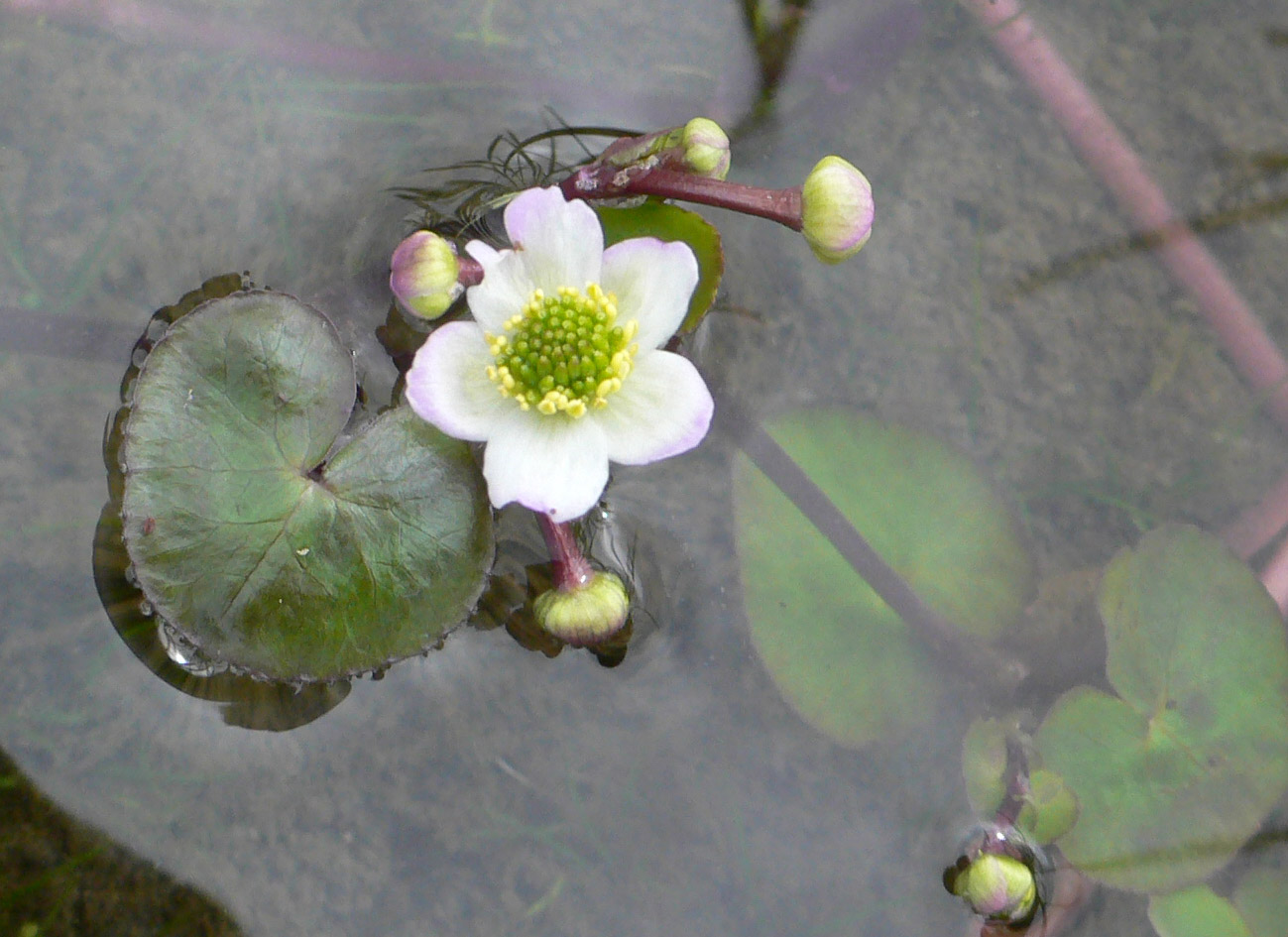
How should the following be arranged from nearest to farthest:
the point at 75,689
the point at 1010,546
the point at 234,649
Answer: the point at 234,649, the point at 75,689, the point at 1010,546

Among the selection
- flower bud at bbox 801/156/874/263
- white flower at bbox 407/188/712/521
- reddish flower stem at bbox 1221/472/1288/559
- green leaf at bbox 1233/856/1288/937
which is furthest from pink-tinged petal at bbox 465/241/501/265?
green leaf at bbox 1233/856/1288/937

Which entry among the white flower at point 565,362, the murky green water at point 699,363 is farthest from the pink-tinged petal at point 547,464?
the murky green water at point 699,363

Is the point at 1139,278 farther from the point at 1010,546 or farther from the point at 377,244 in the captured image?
the point at 377,244

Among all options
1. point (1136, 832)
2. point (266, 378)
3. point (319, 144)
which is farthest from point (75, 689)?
point (1136, 832)

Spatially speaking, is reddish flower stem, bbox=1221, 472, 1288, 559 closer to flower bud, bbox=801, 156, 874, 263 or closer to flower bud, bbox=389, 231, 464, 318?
flower bud, bbox=801, 156, 874, 263

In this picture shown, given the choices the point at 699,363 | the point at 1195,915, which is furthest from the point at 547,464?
the point at 1195,915
